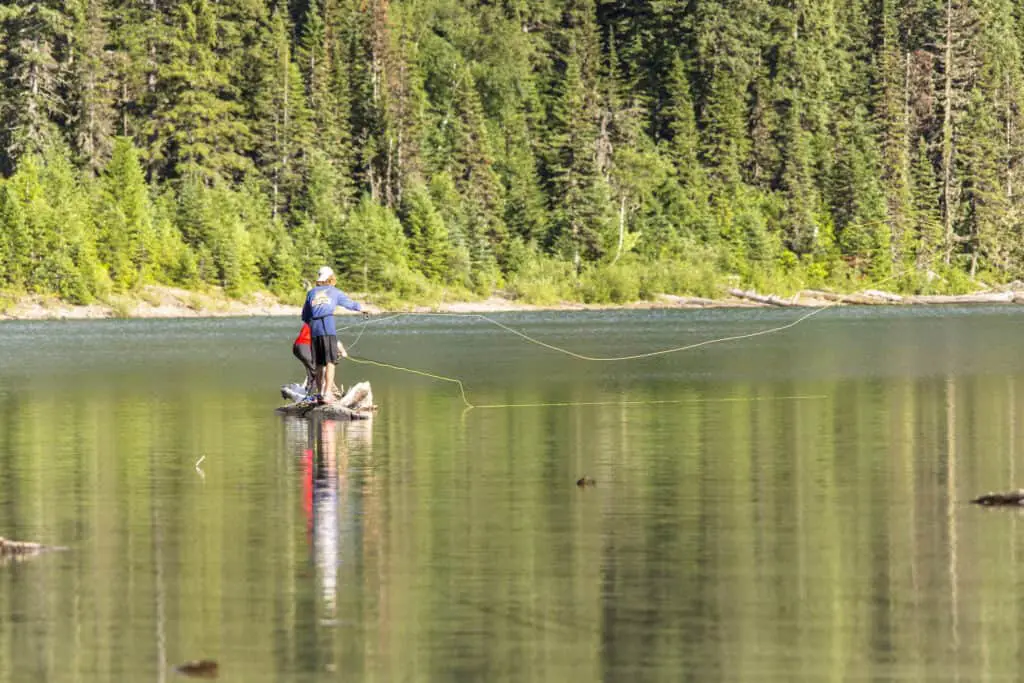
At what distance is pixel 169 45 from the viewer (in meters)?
119

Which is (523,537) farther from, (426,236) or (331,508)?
(426,236)

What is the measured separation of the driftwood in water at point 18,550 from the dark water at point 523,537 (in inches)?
14.5

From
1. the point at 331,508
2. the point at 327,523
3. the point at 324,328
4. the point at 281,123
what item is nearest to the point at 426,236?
the point at 281,123

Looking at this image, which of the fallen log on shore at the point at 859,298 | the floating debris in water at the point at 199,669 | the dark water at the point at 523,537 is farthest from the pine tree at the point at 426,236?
the floating debris in water at the point at 199,669

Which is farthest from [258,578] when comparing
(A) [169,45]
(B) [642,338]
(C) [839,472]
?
(A) [169,45]

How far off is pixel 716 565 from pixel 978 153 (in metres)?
127

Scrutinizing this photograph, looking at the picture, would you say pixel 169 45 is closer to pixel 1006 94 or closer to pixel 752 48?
pixel 752 48

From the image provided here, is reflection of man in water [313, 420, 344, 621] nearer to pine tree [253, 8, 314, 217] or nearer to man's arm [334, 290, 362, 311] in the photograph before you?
man's arm [334, 290, 362, 311]

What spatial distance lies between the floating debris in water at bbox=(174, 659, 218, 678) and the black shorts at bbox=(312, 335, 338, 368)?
1748 cm

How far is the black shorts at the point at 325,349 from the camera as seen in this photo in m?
28.5

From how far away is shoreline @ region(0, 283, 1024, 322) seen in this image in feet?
301

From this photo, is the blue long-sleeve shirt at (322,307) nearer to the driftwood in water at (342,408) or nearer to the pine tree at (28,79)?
the driftwood in water at (342,408)

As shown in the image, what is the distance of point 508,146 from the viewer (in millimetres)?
130625

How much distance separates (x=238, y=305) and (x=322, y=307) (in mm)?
72026
